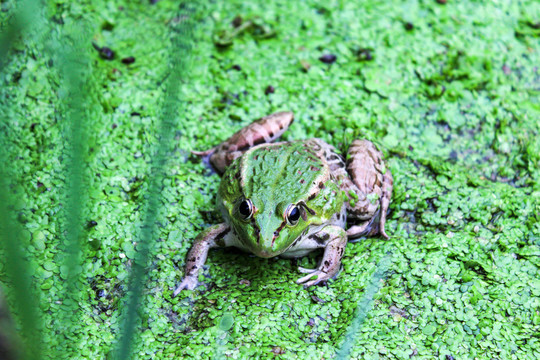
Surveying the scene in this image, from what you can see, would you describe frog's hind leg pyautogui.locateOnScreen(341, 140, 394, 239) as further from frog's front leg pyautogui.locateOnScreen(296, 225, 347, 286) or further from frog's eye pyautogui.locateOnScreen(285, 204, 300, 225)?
frog's eye pyautogui.locateOnScreen(285, 204, 300, 225)

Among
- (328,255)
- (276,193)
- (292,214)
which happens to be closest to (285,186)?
(276,193)

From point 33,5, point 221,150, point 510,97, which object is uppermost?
point 33,5

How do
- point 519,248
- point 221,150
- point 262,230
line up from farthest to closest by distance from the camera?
point 221,150, point 519,248, point 262,230

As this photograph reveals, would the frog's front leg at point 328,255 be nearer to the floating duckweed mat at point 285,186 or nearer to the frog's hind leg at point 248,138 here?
the floating duckweed mat at point 285,186

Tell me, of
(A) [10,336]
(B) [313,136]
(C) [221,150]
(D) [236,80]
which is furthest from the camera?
(D) [236,80]

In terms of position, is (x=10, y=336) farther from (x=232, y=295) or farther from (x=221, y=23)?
(x=221, y=23)

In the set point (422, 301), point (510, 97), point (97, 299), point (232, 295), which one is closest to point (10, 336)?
point (97, 299)

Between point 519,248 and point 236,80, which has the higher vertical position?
point 236,80

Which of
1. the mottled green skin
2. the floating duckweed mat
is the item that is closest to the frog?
the mottled green skin
